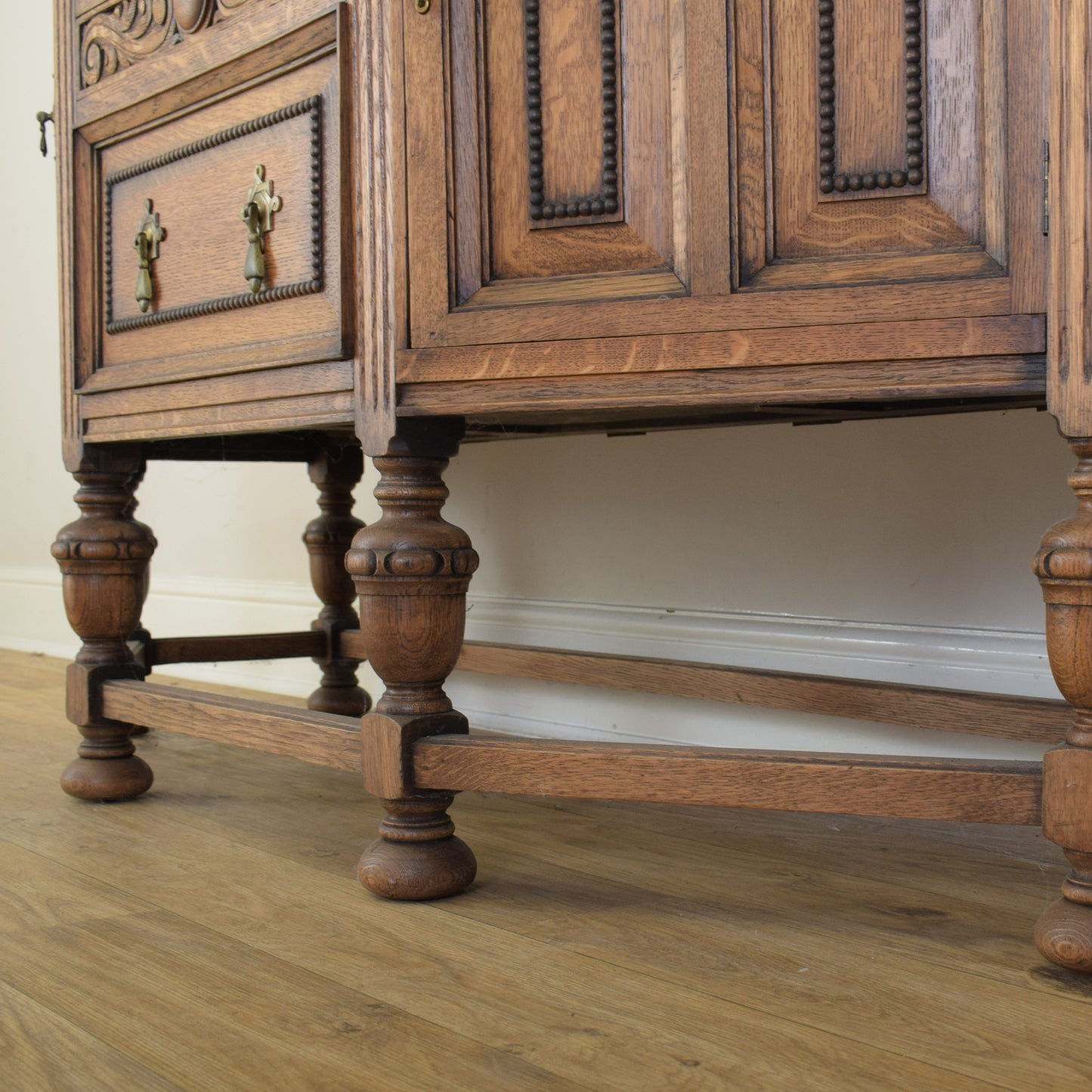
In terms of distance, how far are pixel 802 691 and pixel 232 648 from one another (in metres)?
0.74

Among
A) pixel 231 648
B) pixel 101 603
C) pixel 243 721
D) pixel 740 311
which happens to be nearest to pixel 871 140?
pixel 740 311

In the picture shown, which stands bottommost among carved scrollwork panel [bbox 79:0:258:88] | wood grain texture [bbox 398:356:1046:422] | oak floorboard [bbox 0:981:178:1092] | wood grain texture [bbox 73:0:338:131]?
oak floorboard [bbox 0:981:178:1092]

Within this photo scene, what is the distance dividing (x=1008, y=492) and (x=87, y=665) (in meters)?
0.97

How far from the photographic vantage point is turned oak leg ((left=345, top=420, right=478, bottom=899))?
93 centimetres

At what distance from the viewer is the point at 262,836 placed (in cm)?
116

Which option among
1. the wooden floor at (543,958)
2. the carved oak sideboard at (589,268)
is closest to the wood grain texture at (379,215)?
the carved oak sideboard at (589,268)

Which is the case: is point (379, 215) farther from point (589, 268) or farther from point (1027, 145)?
point (1027, 145)

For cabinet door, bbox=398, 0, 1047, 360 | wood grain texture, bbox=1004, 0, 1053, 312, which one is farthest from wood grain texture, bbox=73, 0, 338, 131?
wood grain texture, bbox=1004, 0, 1053, 312

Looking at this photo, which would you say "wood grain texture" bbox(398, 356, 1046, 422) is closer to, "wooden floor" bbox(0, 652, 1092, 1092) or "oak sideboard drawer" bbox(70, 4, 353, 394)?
"oak sideboard drawer" bbox(70, 4, 353, 394)

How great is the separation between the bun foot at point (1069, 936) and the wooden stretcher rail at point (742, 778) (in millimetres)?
57

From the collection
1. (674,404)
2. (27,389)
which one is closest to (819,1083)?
(674,404)

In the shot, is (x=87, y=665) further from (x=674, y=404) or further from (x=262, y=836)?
(x=674, y=404)

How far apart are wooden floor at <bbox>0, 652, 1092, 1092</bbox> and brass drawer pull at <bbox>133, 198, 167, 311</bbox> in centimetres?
51

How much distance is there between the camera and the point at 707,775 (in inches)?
33.2
